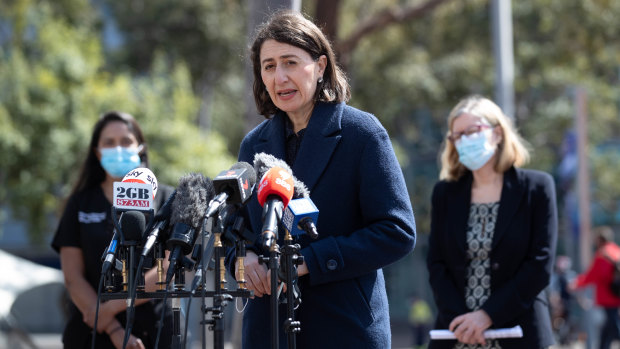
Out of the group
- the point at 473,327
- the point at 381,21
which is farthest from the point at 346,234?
the point at 381,21

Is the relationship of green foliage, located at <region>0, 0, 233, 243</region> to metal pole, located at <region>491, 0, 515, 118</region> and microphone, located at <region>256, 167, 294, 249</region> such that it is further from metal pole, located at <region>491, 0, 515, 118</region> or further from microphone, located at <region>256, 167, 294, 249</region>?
microphone, located at <region>256, 167, 294, 249</region>

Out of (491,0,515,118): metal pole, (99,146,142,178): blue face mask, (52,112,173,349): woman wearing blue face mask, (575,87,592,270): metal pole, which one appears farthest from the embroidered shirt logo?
(575,87,592,270): metal pole

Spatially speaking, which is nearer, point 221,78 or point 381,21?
point 381,21

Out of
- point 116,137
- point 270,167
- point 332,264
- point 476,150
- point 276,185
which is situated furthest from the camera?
point 116,137

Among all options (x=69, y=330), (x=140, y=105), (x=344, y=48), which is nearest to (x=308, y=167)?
(x=69, y=330)

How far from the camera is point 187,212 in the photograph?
10.1ft

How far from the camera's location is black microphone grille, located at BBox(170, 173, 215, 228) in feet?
10.1

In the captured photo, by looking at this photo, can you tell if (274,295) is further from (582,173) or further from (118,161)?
(582,173)

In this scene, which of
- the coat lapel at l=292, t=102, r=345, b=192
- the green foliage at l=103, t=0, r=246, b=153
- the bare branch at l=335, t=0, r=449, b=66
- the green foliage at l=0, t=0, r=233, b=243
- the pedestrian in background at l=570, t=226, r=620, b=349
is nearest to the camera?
the coat lapel at l=292, t=102, r=345, b=192

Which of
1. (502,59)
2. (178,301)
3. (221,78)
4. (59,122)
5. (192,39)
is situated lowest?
(178,301)

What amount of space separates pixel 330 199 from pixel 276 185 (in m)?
0.62

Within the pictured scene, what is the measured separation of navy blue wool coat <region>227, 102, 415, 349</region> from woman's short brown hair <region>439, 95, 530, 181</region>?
1819 millimetres

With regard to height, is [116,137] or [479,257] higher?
[116,137]

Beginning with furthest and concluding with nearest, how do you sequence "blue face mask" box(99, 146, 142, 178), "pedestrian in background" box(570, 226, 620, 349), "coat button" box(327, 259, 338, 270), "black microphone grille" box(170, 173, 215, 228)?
"pedestrian in background" box(570, 226, 620, 349)
"blue face mask" box(99, 146, 142, 178)
"coat button" box(327, 259, 338, 270)
"black microphone grille" box(170, 173, 215, 228)
